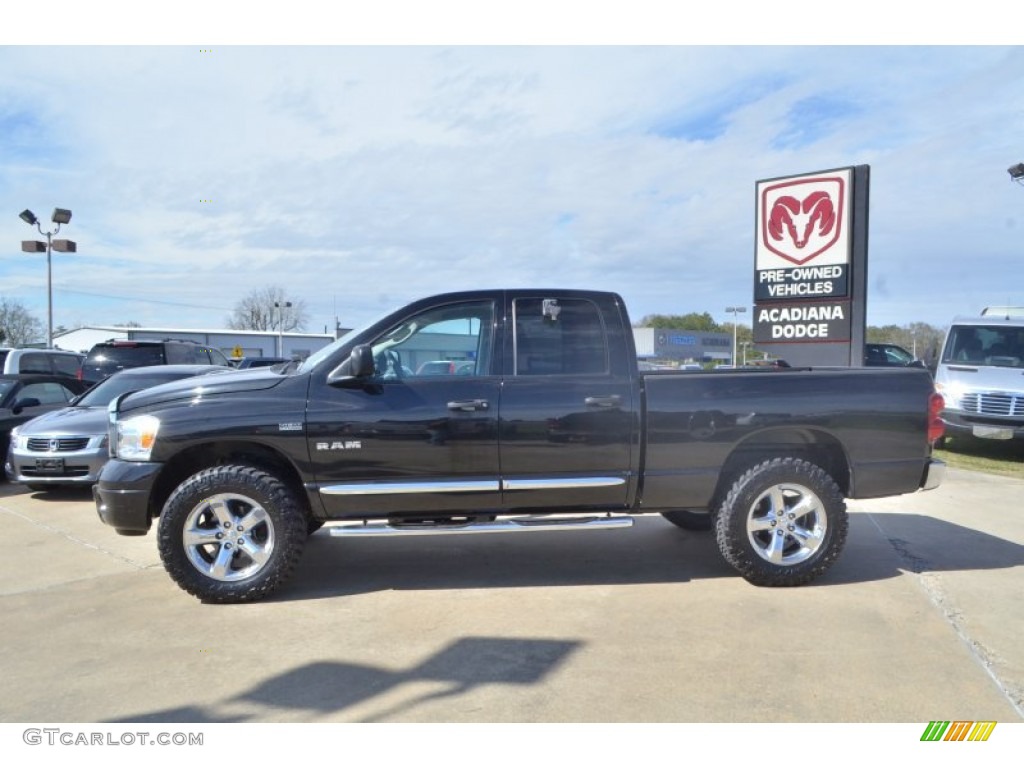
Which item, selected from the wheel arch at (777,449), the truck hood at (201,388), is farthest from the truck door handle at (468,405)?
the wheel arch at (777,449)

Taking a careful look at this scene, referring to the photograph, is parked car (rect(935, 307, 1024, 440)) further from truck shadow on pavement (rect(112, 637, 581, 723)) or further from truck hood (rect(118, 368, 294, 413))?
truck hood (rect(118, 368, 294, 413))

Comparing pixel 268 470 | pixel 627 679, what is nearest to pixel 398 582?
pixel 268 470

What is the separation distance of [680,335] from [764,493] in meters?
37.4

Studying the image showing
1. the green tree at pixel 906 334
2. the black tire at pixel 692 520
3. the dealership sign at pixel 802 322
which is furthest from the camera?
the green tree at pixel 906 334

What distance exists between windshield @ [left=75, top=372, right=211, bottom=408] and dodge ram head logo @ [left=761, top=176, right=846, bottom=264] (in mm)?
9210

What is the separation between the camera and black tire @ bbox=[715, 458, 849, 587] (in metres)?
4.99

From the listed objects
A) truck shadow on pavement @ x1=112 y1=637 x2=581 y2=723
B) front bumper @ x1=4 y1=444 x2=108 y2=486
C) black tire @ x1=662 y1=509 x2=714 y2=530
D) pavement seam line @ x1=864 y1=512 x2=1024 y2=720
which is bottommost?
truck shadow on pavement @ x1=112 y1=637 x2=581 y2=723

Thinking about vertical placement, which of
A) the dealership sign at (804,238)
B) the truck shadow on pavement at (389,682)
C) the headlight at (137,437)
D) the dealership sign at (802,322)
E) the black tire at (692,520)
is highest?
the dealership sign at (804,238)

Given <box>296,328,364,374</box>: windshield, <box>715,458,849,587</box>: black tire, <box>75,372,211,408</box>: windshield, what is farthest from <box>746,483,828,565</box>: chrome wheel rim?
<box>75,372,211,408</box>: windshield

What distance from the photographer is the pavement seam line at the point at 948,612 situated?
3477mm

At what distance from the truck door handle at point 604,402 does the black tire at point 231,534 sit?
2.03 meters

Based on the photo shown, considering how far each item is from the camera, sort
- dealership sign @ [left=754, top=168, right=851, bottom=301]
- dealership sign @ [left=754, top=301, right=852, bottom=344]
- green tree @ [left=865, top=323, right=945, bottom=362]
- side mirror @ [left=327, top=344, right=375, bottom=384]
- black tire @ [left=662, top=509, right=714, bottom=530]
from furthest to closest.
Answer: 1. green tree @ [left=865, top=323, right=945, bottom=362]
2. dealership sign @ [left=754, top=301, right=852, bottom=344]
3. dealership sign @ [left=754, top=168, right=851, bottom=301]
4. black tire @ [left=662, top=509, right=714, bottom=530]
5. side mirror @ [left=327, top=344, right=375, bottom=384]

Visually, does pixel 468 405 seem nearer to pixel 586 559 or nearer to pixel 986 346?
pixel 586 559

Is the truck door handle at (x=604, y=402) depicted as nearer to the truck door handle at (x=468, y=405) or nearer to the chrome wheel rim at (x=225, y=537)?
the truck door handle at (x=468, y=405)
